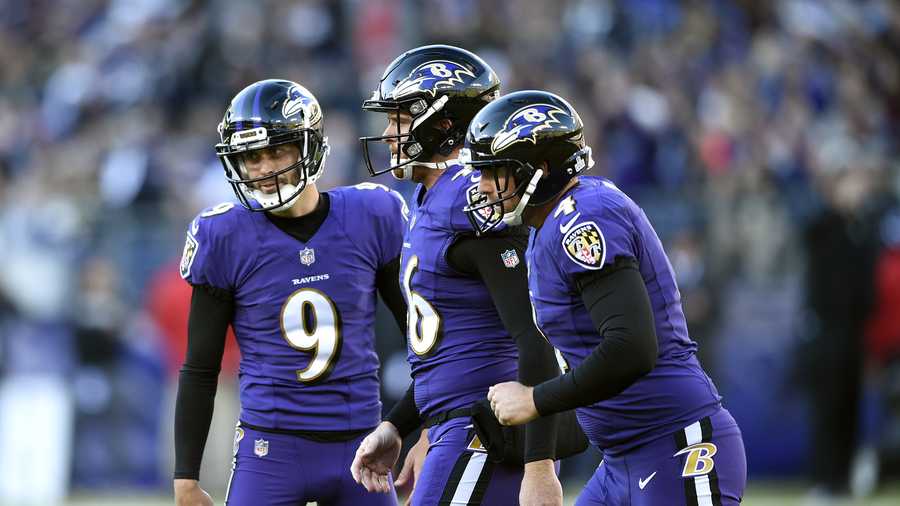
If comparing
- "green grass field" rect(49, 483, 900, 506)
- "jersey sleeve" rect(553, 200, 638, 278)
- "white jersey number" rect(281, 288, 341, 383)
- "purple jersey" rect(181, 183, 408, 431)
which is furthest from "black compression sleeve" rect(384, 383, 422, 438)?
"green grass field" rect(49, 483, 900, 506)

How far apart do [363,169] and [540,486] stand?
689 centimetres

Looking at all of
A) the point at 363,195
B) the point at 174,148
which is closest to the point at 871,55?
the point at 174,148

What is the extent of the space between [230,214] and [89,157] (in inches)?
280

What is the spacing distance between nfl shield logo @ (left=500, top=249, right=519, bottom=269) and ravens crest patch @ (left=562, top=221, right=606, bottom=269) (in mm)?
450

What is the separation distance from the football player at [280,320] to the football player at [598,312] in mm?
765

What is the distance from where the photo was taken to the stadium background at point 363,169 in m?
10.3

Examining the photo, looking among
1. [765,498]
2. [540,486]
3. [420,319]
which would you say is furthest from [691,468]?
[765,498]

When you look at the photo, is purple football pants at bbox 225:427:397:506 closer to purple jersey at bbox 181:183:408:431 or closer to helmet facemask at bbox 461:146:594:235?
purple jersey at bbox 181:183:408:431

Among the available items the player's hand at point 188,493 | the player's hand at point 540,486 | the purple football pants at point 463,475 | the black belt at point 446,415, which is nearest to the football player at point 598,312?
the player's hand at point 540,486

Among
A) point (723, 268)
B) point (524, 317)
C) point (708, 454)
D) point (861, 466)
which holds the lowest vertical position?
point (861, 466)

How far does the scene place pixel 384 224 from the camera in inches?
190

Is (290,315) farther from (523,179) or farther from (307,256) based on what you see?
(523,179)

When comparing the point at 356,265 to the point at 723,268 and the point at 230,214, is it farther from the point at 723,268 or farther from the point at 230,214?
the point at 723,268

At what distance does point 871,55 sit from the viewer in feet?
45.0
